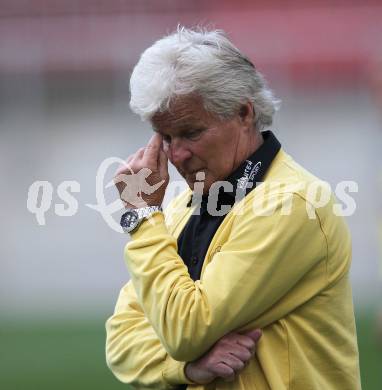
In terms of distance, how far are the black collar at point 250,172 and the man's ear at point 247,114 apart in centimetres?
6

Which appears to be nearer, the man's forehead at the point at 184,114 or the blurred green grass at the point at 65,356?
the man's forehead at the point at 184,114

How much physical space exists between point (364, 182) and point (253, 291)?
8.52 m

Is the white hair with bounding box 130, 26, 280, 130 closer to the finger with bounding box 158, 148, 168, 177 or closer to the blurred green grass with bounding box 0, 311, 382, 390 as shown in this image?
the finger with bounding box 158, 148, 168, 177

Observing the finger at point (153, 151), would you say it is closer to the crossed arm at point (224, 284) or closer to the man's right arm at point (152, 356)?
the crossed arm at point (224, 284)

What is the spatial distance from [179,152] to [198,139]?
0.05 metres

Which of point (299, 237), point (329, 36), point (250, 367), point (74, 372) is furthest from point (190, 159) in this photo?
point (329, 36)

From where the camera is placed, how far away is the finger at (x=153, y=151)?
7.36 feet

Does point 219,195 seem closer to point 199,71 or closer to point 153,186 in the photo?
point 153,186

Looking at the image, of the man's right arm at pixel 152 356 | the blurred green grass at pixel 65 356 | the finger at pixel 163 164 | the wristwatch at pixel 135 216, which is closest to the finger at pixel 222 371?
the man's right arm at pixel 152 356

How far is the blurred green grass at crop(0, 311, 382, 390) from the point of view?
5.59 meters

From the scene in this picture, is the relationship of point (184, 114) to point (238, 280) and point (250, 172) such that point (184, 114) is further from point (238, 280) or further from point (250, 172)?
point (238, 280)

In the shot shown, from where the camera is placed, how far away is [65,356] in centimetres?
665

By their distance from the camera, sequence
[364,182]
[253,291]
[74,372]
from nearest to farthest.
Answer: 1. [253,291]
2. [74,372]
3. [364,182]

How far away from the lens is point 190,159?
2.24m
